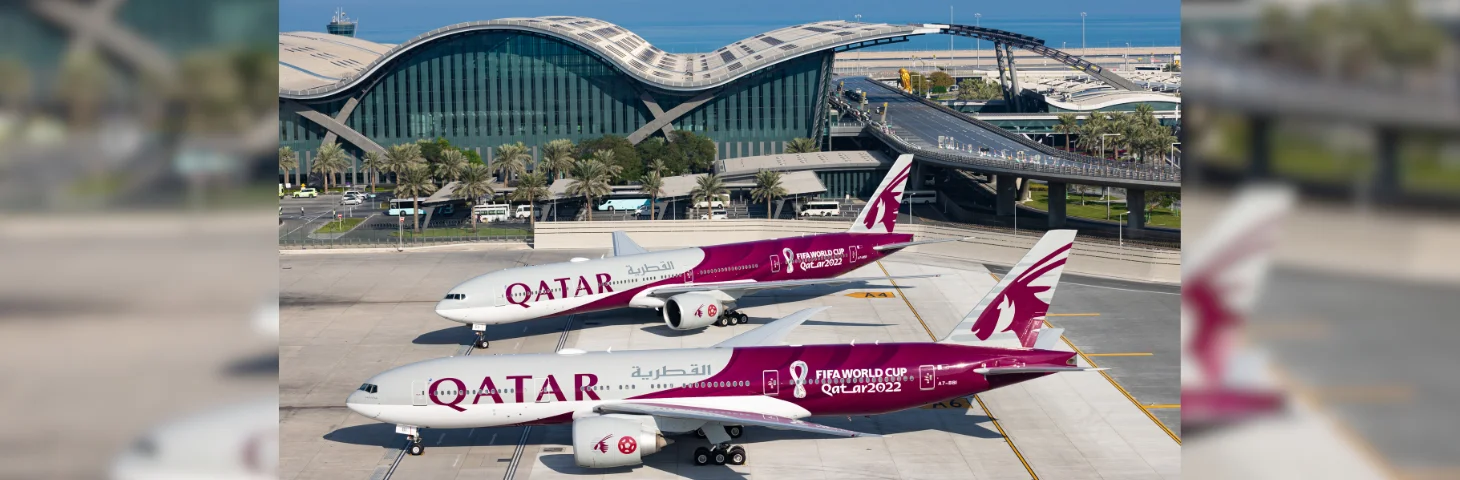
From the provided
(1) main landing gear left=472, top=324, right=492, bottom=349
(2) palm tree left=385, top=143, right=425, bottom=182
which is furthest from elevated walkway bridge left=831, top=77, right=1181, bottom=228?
(2) palm tree left=385, top=143, right=425, bottom=182

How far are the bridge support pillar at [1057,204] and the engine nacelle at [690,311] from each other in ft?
191

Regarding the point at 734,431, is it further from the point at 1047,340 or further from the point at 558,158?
the point at 558,158

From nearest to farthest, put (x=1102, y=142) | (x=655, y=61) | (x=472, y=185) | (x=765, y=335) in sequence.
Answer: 1. (x=765, y=335)
2. (x=472, y=185)
3. (x=1102, y=142)
4. (x=655, y=61)

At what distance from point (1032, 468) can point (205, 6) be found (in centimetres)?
3537

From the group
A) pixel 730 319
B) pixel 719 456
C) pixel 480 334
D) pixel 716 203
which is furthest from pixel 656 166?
pixel 719 456

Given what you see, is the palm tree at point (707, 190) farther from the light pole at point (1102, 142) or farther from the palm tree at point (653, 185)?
the light pole at point (1102, 142)

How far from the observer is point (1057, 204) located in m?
110

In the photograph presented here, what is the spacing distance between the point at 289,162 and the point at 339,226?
42.2 meters

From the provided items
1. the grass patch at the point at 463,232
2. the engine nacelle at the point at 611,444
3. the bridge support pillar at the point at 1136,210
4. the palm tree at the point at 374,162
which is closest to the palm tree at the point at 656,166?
the grass patch at the point at 463,232

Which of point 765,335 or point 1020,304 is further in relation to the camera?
point 765,335

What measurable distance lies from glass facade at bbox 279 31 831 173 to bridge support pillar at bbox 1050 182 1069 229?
5755cm

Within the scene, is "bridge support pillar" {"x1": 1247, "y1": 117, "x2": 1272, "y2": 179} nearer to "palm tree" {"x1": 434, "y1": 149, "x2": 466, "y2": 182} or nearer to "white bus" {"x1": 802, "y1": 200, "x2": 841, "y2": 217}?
"white bus" {"x1": 802, "y1": 200, "x2": 841, "y2": 217}

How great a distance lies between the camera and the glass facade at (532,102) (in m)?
163

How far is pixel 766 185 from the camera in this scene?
12175 centimetres
